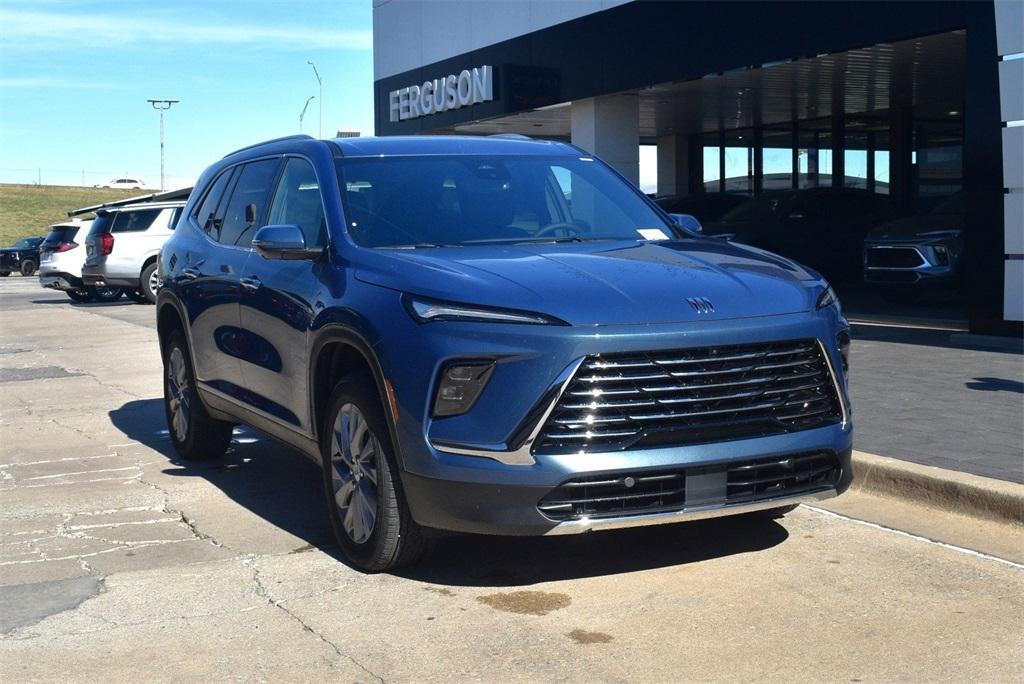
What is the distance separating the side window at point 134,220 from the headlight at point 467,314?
72.1 feet

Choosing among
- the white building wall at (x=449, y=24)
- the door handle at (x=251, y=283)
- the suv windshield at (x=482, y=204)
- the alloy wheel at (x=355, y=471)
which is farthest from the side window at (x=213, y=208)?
the white building wall at (x=449, y=24)

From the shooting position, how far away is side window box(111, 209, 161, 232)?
25594mm

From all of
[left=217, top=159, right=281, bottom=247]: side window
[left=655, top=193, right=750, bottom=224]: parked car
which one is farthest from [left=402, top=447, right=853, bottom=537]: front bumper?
[left=655, top=193, right=750, bottom=224]: parked car

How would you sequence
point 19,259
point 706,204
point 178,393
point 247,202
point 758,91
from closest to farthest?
point 247,202 < point 178,393 < point 758,91 < point 706,204 < point 19,259

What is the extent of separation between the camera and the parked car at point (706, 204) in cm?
2345

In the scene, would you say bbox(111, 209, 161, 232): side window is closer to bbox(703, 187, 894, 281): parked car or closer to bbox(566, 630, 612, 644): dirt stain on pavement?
bbox(703, 187, 894, 281): parked car

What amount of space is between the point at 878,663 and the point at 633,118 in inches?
713

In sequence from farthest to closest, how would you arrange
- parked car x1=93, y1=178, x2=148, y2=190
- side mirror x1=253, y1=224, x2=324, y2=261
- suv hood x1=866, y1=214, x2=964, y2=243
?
parked car x1=93, y1=178, x2=148, y2=190
suv hood x1=866, y1=214, x2=964, y2=243
side mirror x1=253, y1=224, x2=324, y2=261

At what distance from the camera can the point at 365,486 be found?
5.29m

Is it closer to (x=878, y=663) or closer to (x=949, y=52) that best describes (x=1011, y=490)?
(x=878, y=663)

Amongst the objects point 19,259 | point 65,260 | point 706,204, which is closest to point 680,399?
point 706,204

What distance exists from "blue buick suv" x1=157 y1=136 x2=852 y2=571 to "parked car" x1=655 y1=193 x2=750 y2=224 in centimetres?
1730

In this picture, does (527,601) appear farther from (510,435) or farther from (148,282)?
(148,282)

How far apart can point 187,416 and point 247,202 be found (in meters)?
1.54
